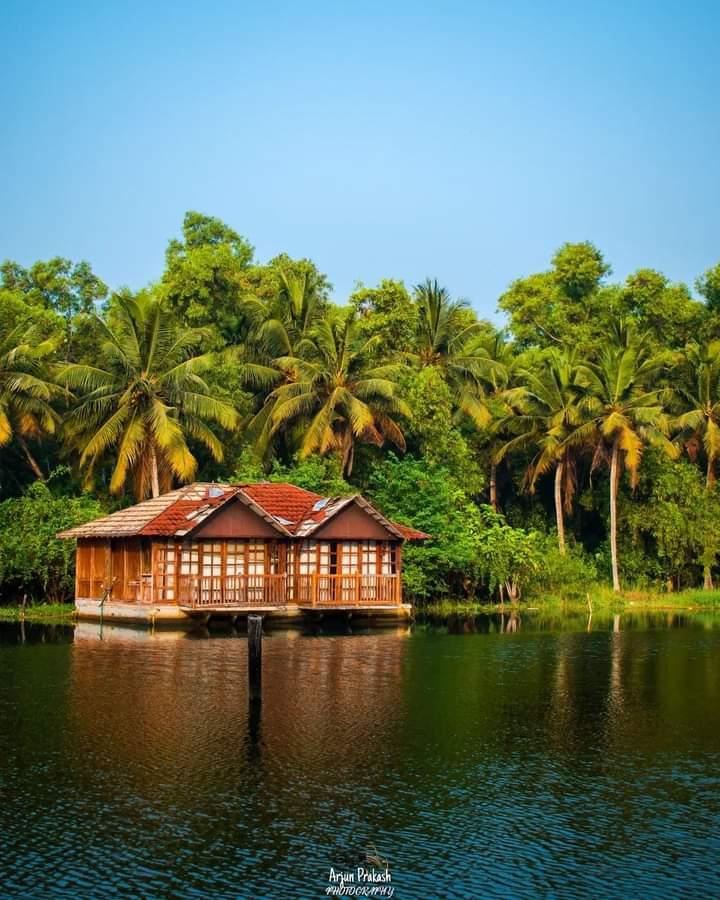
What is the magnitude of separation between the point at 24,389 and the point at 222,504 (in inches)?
444

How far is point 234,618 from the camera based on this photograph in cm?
3662

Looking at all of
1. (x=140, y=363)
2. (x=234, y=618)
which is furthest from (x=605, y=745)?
(x=140, y=363)

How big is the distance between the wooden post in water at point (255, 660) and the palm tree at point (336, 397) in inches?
888

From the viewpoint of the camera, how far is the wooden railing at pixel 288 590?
36312mm

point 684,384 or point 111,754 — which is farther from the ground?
point 684,384

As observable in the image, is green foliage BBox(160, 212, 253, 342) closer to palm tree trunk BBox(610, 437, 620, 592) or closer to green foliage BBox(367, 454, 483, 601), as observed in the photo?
green foliage BBox(367, 454, 483, 601)

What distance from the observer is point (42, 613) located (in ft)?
133

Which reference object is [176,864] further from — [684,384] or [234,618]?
[684,384]

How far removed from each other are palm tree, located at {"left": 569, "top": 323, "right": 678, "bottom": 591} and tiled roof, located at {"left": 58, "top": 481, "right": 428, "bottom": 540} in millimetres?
11599

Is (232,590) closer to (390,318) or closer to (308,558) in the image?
(308,558)

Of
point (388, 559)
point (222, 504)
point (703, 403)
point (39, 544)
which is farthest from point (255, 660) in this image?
point (703, 403)

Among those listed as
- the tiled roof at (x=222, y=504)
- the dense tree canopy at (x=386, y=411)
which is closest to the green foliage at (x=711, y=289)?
the dense tree canopy at (x=386, y=411)

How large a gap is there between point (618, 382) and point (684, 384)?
6.93 metres

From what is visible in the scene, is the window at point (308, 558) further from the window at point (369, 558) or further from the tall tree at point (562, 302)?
the tall tree at point (562, 302)
